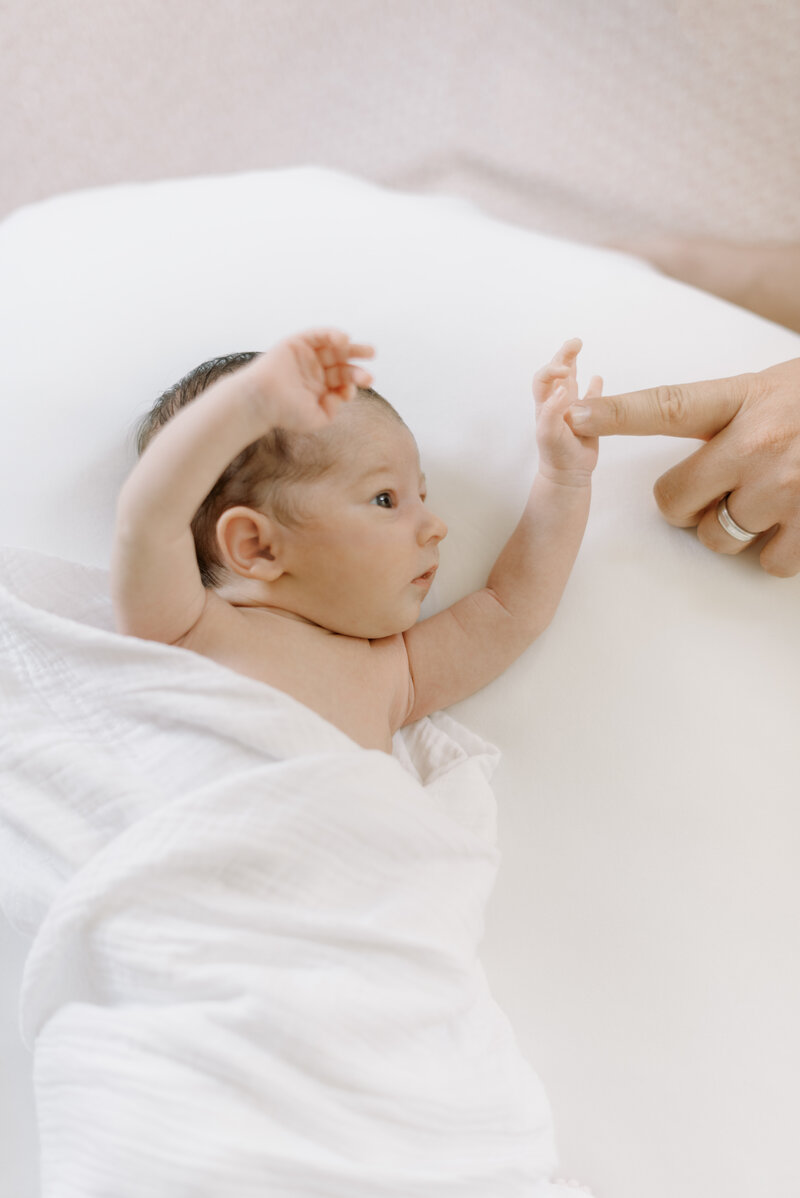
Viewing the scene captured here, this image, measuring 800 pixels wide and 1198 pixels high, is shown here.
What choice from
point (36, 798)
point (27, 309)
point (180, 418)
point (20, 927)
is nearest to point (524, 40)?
point (27, 309)

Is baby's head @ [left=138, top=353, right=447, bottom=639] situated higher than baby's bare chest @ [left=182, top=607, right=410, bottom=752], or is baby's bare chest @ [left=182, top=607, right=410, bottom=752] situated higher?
baby's head @ [left=138, top=353, right=447, bottom=639]

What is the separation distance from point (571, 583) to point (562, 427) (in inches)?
7.5

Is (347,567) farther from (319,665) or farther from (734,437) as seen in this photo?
(734,437)

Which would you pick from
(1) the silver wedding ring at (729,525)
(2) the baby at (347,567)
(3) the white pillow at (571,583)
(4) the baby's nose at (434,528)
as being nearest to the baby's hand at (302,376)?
(2) the baby at (347,567)

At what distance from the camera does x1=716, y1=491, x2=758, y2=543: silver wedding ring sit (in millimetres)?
1107

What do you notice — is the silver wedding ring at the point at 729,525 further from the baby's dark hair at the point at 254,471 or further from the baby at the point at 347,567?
the baby's dark hair at the point at 254,471

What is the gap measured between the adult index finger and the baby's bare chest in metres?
0.33

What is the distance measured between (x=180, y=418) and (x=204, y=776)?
0.33 metres

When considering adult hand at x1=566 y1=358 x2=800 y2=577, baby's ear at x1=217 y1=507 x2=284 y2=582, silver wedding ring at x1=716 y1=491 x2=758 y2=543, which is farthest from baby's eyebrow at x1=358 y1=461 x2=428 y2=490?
silver wedding ring at x1=716 y1=491 x2=758 y2=543

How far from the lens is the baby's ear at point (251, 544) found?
1021 mm

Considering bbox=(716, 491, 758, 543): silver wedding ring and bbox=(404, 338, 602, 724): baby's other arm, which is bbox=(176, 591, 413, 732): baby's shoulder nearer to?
bbox=(404, 338, 602, 724): baby's other arm

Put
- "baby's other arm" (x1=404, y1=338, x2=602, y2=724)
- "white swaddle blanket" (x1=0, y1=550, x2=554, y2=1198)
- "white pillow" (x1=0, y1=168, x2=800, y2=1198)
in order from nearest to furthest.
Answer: "white swaddle blanket" (x1=0, y1=550, x2=554, y2=1198) → "white pillow" (x1=0, y1=168, x2=800, y2=1198) → "baby's other arm" (x1=404, y1=338, x2=602, y2=724)

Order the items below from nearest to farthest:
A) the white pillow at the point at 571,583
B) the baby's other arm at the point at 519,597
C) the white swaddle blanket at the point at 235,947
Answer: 1. the white swaddle blanket at the point at 235,947
2. the white pillow at the point at 571,583
3. the baby's other arm at the point at 519,597

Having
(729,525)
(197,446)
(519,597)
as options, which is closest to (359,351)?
(197,446)
